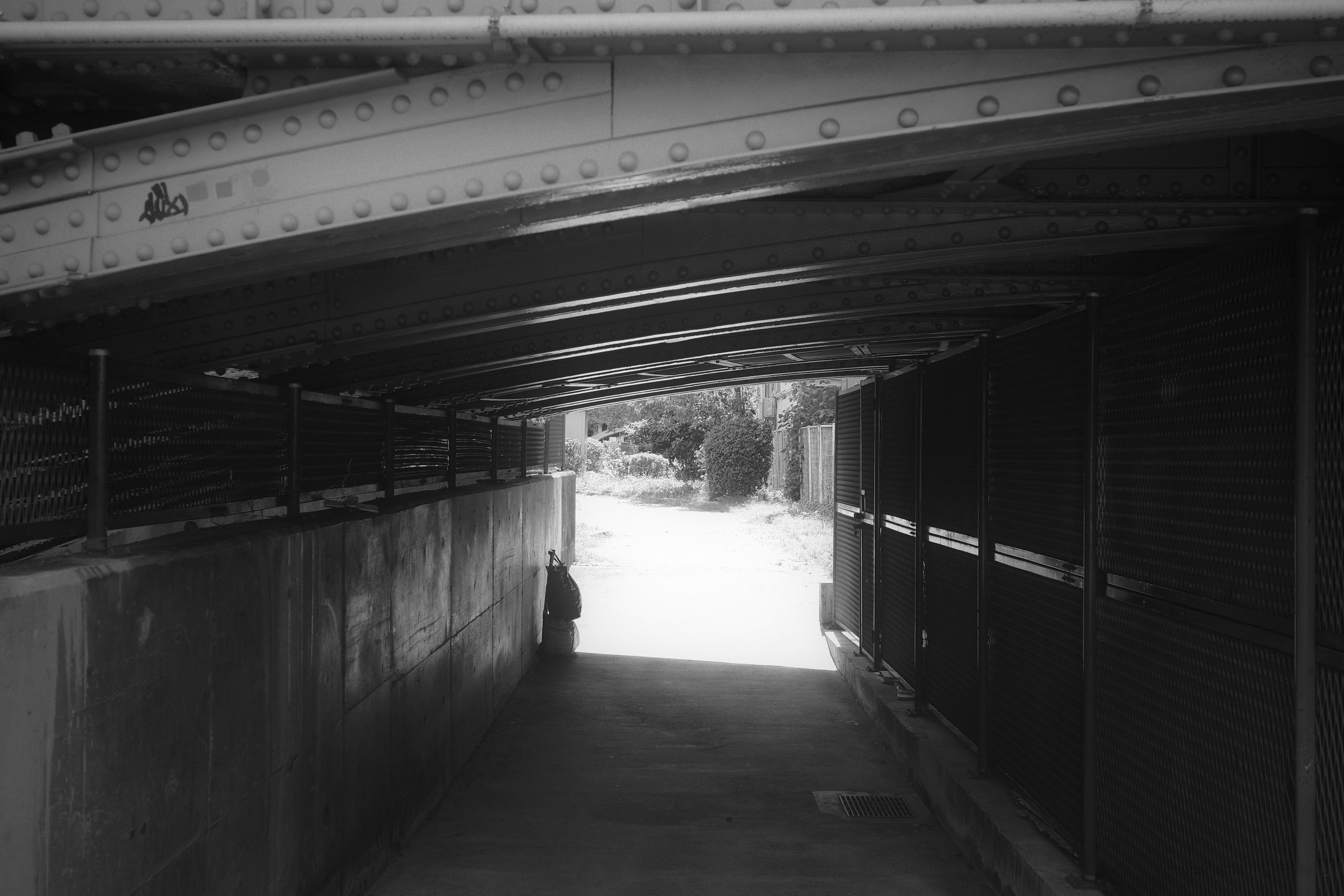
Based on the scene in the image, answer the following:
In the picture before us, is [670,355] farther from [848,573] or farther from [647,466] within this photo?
[647,466]

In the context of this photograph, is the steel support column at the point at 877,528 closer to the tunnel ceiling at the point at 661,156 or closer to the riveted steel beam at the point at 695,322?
the riveted steel beam at the point at 695,322

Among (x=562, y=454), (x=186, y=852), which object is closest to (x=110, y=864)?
(x=186, y=852)

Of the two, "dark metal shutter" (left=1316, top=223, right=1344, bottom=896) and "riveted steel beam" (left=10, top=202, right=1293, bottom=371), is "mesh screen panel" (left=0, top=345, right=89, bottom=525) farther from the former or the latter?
"dark metal shutter" (left=1316, top=223, right=1344, bottom=896)

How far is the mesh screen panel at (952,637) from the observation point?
7293 mm

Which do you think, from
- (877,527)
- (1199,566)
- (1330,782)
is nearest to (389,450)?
(877,527)

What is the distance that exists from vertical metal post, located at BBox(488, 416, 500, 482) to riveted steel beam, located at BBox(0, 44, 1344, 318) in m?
8.73

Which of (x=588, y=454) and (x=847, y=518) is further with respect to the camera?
(x=588, y=454)

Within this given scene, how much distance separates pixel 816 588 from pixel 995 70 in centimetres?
1522

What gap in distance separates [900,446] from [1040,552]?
367 centimetres

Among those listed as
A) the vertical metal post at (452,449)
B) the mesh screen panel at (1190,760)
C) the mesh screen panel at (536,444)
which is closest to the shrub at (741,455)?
the mesh screen panel at (536,444)

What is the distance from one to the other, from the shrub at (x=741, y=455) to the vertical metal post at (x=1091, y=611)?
30.1 meters

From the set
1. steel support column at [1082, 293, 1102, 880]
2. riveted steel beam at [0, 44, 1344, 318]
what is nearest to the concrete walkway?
steel support column at [1082, 293, 1102, 880]

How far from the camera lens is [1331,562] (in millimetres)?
3381

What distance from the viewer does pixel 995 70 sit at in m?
2.93
